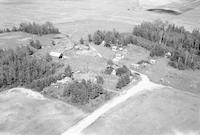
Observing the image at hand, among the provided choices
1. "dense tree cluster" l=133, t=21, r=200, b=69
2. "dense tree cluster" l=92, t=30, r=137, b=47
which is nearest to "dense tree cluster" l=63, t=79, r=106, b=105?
"dense tree cluster" l=133, t=21, r=200, b=69

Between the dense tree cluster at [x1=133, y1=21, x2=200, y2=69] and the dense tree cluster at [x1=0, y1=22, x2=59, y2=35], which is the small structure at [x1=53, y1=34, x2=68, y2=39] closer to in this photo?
the dense tree cluster at [x1=0, y1=22, x2=59, y2=35]

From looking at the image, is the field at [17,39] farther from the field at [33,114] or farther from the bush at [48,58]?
the field at [33,114]

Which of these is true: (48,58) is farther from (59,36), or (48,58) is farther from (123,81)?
(59,36)

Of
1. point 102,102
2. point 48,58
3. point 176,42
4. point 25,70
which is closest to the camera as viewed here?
point 102,102

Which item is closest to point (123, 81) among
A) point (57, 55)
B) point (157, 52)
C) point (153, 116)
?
point (153, 116)

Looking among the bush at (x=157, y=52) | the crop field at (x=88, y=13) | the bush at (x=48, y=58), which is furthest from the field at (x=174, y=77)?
the crop field at (x=88, y=13)

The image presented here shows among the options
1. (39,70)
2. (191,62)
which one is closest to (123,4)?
(191,62)
